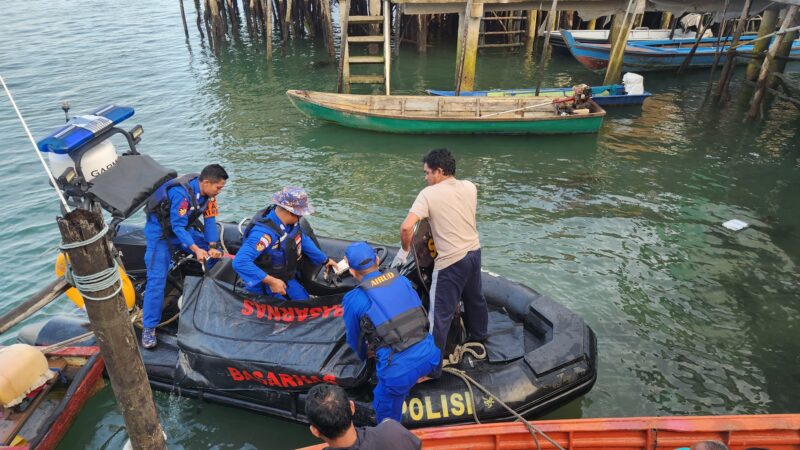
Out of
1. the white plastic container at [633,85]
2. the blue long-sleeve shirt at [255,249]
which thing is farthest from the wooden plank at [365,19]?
the blue long-sleeve shirt at [255,249]

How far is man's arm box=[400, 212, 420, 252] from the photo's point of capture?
4.14 m

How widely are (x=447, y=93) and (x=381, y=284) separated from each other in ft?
36.2

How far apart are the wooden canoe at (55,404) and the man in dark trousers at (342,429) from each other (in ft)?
9.36

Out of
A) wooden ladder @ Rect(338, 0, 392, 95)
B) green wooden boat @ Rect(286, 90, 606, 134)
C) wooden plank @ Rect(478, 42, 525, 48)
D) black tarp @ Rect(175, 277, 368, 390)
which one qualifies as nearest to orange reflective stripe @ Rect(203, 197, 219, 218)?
black tarp @ Rect(175, 277, 368, 390)

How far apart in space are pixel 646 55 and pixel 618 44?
2.44 metres

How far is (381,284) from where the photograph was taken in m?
3.62

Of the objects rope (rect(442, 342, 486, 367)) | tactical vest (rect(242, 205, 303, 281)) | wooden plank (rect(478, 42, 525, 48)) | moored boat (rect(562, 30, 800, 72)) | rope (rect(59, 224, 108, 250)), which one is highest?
rope (rect(59, 224, 108, 250))

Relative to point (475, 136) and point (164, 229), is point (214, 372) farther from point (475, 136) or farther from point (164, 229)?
point (475, 136)

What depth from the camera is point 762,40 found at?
13664mm

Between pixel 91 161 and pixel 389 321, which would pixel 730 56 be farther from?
pixel 91 161

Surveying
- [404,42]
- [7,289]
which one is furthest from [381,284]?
[404,42]

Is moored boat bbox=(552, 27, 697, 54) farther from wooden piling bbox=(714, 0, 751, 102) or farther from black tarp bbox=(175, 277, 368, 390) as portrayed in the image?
black tarp bbox=(175, 277, 368, 390)

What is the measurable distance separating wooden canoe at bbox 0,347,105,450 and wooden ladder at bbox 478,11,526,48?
16503 mm

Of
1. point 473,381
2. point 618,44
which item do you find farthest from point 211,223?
point 618,44
